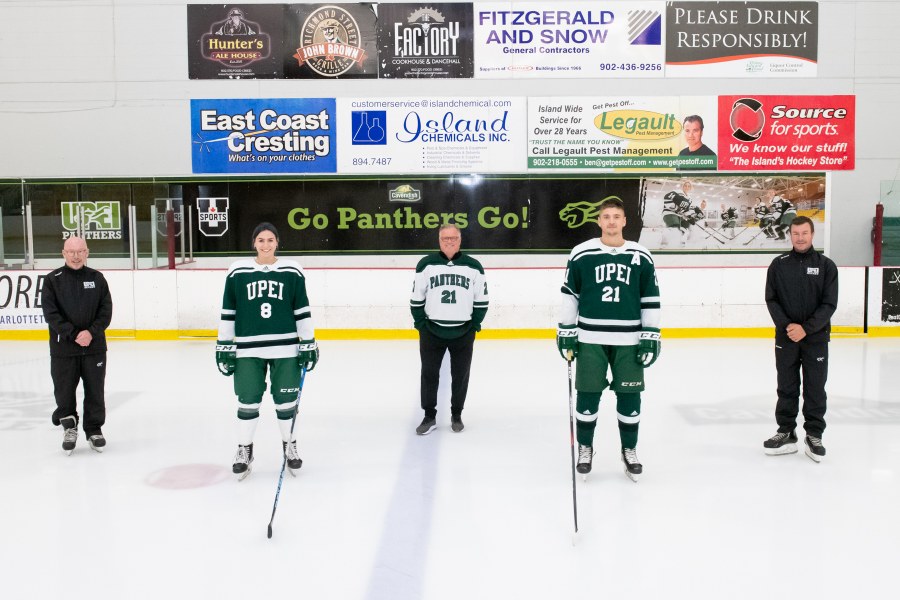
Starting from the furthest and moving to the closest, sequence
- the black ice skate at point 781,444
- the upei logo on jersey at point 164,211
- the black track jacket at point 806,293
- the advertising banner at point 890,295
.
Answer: the upei logo on jersey at point 164,211 → the advertising banner at point 890,295 → the black ice skate at point 781,444 → the black track jacket at point 806,293

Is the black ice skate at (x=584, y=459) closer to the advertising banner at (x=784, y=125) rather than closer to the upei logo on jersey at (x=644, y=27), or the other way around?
the advertising banner at (x=784, y=125)

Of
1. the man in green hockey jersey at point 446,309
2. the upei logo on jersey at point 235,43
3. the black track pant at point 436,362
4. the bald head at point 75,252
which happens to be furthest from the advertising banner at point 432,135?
the bald head at point 75,252

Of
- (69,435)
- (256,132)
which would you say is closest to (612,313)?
(69,435)

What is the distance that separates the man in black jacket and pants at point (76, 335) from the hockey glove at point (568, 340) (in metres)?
2.83

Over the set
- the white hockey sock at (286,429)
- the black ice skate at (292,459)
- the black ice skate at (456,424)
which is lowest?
the black ice skate at (456,424)

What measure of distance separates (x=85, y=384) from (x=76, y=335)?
357 millimetres

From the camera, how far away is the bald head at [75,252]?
5.15 metres

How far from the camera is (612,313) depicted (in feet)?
14.6

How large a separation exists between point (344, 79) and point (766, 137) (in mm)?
6574

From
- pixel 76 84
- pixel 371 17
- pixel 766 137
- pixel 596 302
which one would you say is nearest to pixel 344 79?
pixel 371 17

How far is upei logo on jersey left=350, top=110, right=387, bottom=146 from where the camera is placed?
12703mm

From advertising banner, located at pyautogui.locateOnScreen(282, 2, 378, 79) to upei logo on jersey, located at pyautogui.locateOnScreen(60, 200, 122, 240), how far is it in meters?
3.38

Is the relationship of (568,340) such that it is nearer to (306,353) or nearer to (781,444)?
(306,353)

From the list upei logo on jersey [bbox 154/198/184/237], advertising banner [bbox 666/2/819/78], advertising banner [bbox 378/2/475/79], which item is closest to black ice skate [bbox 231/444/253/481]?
upei logo on jersey [bbox 154/198/184/237]
